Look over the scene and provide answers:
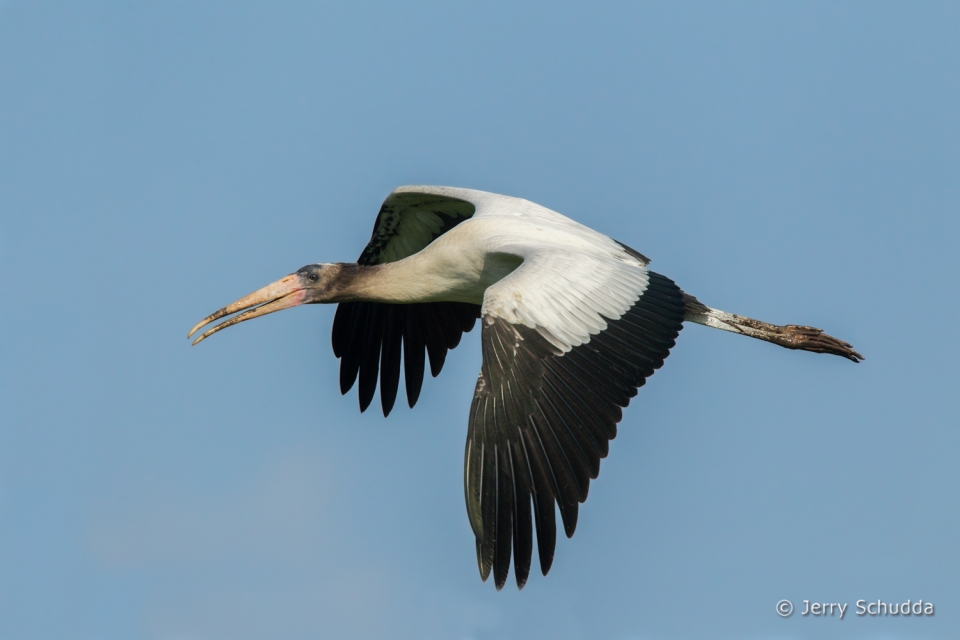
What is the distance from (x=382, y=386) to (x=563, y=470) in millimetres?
4540

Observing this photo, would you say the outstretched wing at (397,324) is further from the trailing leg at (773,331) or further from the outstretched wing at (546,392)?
the outstretched wing at (546,392)

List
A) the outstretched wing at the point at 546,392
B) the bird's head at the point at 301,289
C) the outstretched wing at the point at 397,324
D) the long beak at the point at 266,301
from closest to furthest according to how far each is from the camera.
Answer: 1. the outstretched wing at the point at 546,392
2. the long beak at the point at 266,301
3. the bird's head at the point at 301,289
4. the outstretched wing at the point at 397,324

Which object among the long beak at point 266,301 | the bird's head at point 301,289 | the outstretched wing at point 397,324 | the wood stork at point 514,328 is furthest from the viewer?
the outstretched wing at point 397,324

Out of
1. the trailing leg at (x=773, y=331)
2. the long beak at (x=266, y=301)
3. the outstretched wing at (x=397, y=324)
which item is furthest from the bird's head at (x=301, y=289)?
the trailing leg at (x=773, y=331)

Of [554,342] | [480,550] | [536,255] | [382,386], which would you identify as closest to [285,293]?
[382,386]

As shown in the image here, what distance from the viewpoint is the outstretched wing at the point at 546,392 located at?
25.1ft

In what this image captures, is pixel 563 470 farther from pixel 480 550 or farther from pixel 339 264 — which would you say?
pixel 339 264

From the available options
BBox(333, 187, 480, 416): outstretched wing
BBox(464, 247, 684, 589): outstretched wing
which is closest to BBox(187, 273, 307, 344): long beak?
BBox(333, 187, 480, 416): outstretched wing

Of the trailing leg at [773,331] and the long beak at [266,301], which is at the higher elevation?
the long beak at [266,301]

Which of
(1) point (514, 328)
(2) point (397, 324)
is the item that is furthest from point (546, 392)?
(2) point (397, 324)

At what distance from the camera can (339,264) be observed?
1122 centimetres

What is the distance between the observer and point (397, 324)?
12164mm

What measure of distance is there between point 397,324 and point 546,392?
13.9ft

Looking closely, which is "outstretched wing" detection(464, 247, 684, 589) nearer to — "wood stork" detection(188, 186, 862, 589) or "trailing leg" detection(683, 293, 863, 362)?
"wood stork" detection(188, 186, 862, 589)
